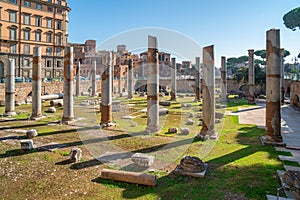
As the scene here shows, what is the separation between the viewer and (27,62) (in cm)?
4188

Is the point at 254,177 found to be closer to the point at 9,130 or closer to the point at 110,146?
the point at 110,146

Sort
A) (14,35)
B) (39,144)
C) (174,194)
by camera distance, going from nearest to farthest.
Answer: (174,194)
(39,144)
(14,35)

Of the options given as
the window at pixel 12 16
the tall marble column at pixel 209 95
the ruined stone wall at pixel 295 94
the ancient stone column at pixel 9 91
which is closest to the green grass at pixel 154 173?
the tall marble column at pixel 209 95

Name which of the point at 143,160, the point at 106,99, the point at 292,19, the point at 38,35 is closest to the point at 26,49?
the point at 38,35

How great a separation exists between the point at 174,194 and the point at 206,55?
7.43 m

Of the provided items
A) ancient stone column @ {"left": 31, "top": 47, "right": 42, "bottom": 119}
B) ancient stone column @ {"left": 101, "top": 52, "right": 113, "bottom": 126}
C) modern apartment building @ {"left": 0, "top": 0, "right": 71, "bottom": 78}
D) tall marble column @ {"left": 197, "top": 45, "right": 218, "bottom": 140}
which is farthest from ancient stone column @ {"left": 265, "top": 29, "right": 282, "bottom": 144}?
modern apartment building @ {"left": 0, "top": 0, "right": 71, "bottom": 78}

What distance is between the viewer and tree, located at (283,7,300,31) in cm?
4475

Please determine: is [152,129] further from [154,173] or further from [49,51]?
Result: [49,51]

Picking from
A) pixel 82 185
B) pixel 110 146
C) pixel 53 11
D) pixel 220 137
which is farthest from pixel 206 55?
pixel 53 11

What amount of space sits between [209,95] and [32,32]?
1680 inches

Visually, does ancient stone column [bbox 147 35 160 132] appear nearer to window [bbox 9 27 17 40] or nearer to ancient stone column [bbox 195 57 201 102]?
ancient stone column [bbox 195 57 201 102]

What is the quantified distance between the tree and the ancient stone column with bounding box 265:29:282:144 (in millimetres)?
43902

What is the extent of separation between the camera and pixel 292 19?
4591 centimetres

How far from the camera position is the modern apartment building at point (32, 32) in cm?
3922
